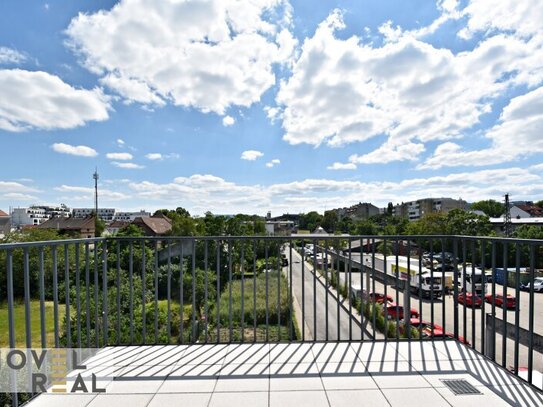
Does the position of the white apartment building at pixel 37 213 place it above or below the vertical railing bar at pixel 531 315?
below

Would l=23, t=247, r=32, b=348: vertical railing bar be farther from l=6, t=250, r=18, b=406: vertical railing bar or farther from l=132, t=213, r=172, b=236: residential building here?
l=132, t=213, r=172, b=236: residential building

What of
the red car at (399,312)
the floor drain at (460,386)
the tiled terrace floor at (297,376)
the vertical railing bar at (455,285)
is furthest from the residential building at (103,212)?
the floor drain at (460,386)

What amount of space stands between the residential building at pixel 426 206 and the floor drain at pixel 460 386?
72.1 metres

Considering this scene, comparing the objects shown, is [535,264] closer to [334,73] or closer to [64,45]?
[334,73]

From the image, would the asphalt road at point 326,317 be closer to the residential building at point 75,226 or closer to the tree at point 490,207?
the residential building at point 75,226

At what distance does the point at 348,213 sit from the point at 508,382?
98.1 metres

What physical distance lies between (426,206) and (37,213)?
12005 centimetres

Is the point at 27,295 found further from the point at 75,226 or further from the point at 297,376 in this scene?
the point at 75,226

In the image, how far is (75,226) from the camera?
125 ft

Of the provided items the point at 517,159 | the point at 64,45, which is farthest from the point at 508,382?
the point at 517,159

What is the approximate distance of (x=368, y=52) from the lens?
747cm

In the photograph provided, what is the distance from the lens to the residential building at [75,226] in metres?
35.5

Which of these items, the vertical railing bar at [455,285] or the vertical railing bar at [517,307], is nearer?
the vertical railing bar at [517,307]

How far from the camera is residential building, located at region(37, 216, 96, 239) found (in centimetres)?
3550
